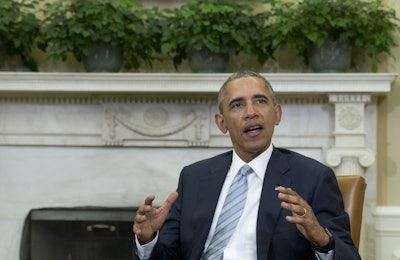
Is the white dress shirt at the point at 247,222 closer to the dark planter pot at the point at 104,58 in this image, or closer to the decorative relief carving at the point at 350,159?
the decorative relief carving at the point at 350,159

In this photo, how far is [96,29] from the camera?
3295 mm

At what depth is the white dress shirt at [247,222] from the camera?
1.89 meters

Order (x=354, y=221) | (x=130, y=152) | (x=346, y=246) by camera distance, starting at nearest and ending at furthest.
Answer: (x=346, y=246), (x=354, y=221), (x=130, y=152)

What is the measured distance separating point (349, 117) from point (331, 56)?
31 cm

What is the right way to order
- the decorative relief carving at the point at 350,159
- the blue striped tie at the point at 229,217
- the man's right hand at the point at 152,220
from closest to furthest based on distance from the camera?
the man's right hand at the point at 152,220, the blue striped tie at the point at 229,217, the decorative relief carving at the point at 350,159

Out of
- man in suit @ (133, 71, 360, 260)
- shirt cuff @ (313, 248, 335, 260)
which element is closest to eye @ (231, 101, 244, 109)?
man in suit @ (133, 71, 360, 260)

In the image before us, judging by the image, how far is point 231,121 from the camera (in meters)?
2.03

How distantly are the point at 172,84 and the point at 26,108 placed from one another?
2.75 ft

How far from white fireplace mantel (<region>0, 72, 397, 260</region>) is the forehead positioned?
1224 mm

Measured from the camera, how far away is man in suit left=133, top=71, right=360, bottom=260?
1.84m

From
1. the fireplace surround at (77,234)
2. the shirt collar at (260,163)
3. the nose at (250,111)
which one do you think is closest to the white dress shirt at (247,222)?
the shirt collar at (260,163)

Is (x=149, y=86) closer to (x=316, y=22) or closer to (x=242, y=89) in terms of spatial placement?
(x=316, y=22)

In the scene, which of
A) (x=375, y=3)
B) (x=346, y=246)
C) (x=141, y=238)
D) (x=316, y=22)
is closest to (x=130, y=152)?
(x=316, y=22)

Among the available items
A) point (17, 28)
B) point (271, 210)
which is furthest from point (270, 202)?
point (17, 28)
